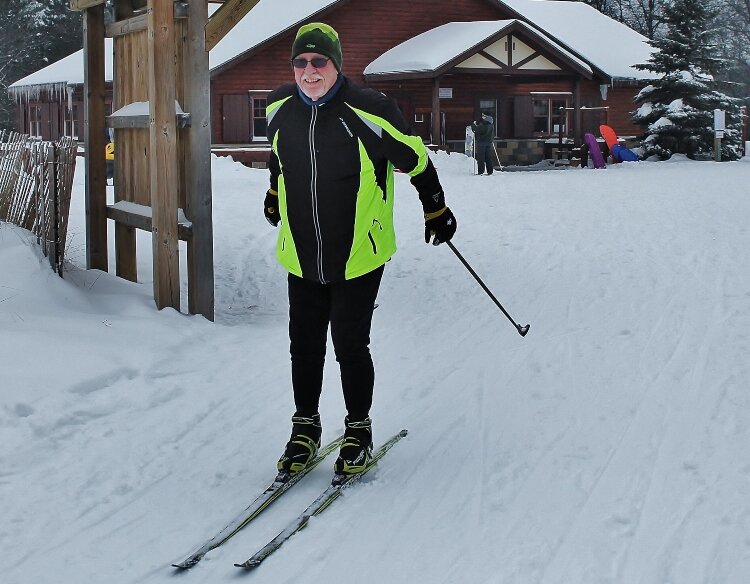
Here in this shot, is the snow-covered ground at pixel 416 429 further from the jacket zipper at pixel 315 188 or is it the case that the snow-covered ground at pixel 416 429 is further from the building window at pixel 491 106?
the building window at pixel 491 106

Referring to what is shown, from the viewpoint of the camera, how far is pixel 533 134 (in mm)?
34844

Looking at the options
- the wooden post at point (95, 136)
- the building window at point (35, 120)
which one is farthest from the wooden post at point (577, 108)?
the wooden post at point (95, 136)

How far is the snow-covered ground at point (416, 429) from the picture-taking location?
151 inches

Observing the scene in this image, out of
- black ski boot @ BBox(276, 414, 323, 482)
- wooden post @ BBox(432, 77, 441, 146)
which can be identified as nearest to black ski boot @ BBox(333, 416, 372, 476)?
black ski boot @ BBox(276, 414, 323, 482)

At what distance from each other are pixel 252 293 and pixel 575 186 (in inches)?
500

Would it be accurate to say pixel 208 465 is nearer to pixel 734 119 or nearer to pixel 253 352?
pixel 253 352

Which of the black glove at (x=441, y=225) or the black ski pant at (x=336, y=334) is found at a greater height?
the black glove at (x=441, y=225)

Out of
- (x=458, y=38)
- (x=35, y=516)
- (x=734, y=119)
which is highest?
(x=458, y=38)

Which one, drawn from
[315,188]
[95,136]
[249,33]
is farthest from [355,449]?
[249,33]

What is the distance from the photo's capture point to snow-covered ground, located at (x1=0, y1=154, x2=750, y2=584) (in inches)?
151

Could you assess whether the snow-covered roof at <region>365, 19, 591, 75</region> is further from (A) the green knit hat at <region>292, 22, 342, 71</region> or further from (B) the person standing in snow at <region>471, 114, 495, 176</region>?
(A) the green knit hat at <region>292, 22, 342, 71</region>

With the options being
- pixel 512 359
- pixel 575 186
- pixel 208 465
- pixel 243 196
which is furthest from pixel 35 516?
pixel 575 186

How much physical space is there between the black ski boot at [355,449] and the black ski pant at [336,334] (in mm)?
44

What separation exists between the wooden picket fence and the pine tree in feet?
79.4
